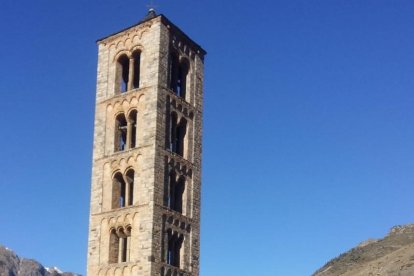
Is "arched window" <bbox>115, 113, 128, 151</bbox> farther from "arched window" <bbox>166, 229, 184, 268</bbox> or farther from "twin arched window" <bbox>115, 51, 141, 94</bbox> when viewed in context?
"arched window" <bbox>166, 229, 184, 268</bbox>

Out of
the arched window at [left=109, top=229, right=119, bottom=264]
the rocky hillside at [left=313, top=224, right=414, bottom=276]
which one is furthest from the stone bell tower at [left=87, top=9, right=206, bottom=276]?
the rocky hillside at [left=313, top=224, right=414, bottom=276]

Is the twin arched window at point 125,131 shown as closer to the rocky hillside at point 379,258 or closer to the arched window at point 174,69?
the arched window at point 174,69

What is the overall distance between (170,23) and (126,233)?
12255mm

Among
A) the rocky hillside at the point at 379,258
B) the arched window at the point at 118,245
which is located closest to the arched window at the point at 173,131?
the arched window at the point at 118,245

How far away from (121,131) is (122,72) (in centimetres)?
381

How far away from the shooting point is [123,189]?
1473 inches

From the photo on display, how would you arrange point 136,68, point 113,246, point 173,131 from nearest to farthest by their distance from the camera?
point 113,246 < point 173,131 < point 136,68

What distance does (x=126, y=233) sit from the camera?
35.5 m

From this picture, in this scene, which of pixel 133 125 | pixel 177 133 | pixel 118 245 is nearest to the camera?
pixel 118 245

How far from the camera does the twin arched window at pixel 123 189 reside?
120 ft

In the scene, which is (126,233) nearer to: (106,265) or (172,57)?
(106,265)

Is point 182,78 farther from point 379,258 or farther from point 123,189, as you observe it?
point 379,258

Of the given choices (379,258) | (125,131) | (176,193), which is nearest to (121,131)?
(125,131)

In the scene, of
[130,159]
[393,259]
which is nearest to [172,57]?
[130,159]
